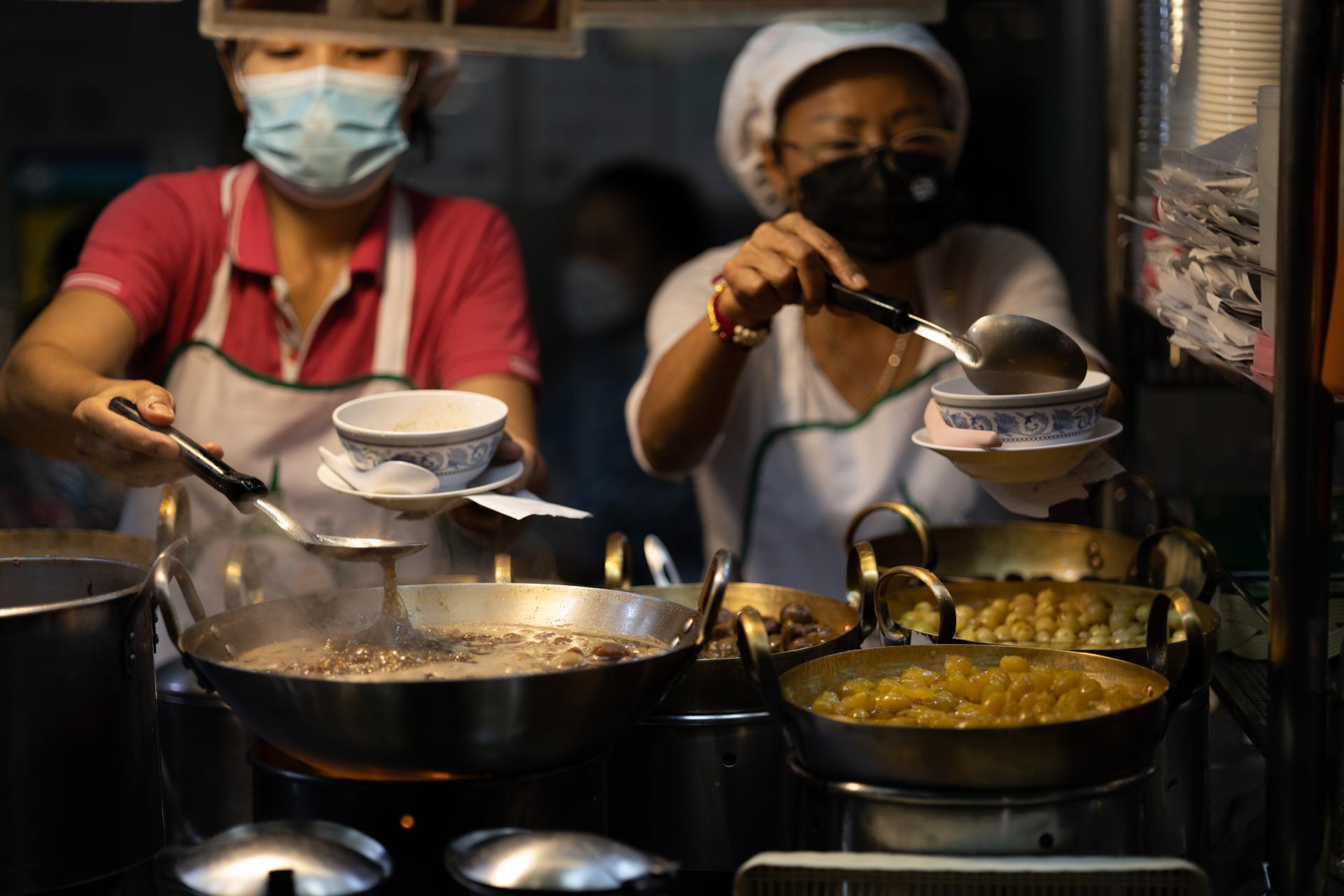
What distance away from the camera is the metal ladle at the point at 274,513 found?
1.69 meters

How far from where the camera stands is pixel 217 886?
1.27 meters

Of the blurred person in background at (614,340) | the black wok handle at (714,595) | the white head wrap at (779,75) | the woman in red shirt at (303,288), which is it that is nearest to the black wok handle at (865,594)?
the black wok handle at (714,595)

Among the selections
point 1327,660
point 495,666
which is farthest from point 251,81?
→ point 1327,660

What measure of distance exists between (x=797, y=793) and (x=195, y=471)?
3.04ft

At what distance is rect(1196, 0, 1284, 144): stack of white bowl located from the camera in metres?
1.87

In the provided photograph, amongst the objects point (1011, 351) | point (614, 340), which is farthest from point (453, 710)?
point (614, 340)

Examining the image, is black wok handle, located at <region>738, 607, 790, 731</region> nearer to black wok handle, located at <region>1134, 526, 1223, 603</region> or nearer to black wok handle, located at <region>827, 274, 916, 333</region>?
black wok handle, located at <region>827, 274, 916, 333</region>

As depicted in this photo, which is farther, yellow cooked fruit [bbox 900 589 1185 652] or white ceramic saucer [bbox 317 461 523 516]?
yellow cooked fruit [bbox 900 589 1185 652]

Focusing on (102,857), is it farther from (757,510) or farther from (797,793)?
(757,510)

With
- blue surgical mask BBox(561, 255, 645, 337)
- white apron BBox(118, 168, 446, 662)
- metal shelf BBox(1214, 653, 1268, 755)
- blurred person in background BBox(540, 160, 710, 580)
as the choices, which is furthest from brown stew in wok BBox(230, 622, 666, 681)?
blue surgical mask BBox(561, 255, 645, 337)

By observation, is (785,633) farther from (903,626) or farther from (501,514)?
(501,514)

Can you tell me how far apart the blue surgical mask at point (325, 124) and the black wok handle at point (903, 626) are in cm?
136

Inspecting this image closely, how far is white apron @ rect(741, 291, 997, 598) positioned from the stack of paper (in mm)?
739

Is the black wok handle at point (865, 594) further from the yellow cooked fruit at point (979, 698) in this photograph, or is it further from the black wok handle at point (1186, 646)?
the black wok handle at point (1186, 646)
